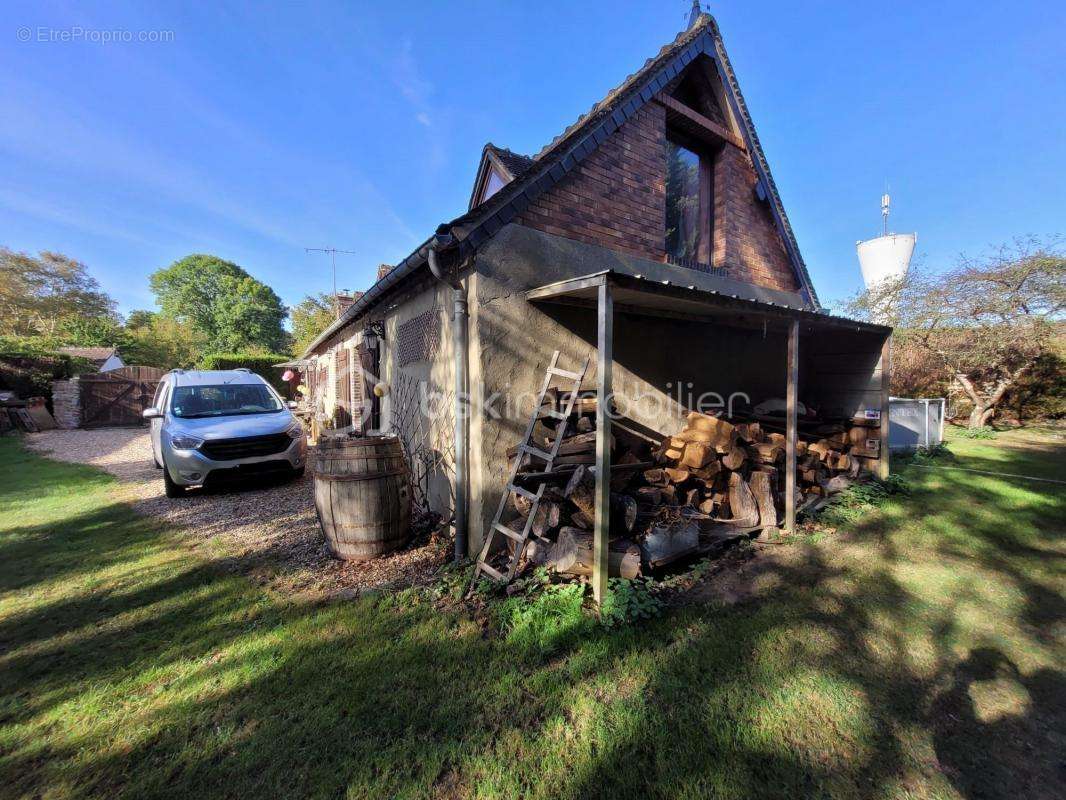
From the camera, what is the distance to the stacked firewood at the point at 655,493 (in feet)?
11.9

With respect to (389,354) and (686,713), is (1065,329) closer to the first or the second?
(686,713)

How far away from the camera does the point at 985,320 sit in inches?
497

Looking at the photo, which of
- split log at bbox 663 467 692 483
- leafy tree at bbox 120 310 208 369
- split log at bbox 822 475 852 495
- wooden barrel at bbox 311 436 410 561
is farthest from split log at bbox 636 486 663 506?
leafy tree at bbox 120 310 208 369

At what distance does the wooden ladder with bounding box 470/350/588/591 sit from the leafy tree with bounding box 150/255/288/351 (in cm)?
4534

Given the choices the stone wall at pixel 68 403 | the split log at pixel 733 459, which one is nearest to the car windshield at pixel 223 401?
the split log at pixel 733 459

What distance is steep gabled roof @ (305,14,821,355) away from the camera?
13.1 ft

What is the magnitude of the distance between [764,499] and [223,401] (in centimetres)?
875

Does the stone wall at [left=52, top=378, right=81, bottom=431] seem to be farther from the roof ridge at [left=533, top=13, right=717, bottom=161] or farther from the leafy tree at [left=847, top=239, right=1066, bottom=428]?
the leafy tree at [left=847, top=239, right=1066, bottom=428]

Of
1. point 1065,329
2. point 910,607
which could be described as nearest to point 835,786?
point 910,607

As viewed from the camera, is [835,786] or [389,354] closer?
[835,786]

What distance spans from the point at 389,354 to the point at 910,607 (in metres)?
6.86

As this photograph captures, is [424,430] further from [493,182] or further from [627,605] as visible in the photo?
[493,182]

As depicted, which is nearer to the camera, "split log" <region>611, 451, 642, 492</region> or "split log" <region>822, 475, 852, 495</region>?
"split log" <region>611, 451, 642, 492</region>

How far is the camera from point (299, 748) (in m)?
2.09
